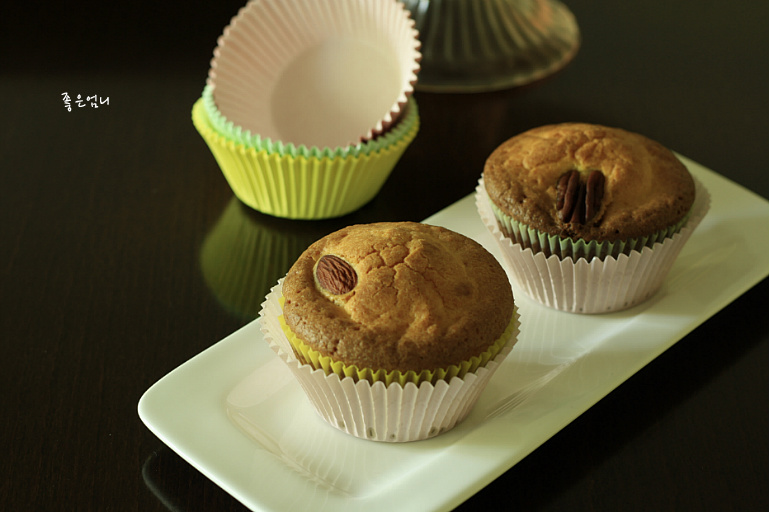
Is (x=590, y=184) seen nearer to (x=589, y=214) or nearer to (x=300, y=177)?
(x=589, y=214)

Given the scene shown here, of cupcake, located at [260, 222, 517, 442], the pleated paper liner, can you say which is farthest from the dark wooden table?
cupcake, located at [260, 222, 517, 442]

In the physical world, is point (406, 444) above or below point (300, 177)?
below

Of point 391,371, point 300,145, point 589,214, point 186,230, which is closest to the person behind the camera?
point 391,371

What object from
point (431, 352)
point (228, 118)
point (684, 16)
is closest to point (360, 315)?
point (431, 352)

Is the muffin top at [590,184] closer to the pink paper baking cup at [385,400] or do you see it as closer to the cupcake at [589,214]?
the cupcake at [589,214]

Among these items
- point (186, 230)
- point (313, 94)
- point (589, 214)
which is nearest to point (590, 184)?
point (589, 214)

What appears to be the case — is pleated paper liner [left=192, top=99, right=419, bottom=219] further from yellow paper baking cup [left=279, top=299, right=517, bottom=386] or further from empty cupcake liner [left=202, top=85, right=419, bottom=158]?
yellow paper baking cup [left=279, top=299, right=517, bottom=386]

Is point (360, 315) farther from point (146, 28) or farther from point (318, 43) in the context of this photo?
point (146, 28)

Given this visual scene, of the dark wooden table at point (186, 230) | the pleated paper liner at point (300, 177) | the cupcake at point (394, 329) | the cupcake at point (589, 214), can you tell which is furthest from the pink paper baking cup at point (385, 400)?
the pleated paper liner at point (300, 177)
